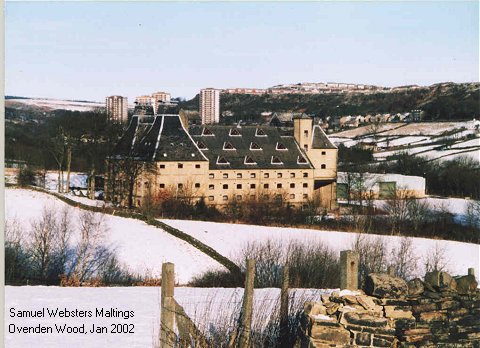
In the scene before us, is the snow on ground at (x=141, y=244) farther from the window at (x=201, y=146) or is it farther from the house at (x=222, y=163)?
the window at (x=201, y=146)

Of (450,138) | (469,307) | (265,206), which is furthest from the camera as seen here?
(450,138)

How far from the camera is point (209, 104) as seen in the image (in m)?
97.9

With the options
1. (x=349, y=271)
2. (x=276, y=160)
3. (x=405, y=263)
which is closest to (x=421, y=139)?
(x=276, y=160)

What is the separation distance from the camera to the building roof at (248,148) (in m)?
62.8

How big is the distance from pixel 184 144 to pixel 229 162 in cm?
421

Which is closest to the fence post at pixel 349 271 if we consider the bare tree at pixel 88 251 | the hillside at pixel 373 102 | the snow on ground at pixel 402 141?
the bare tree at pixel 88 251

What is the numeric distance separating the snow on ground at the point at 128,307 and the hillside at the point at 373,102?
9407cm

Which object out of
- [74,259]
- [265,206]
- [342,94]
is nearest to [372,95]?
[342,94]

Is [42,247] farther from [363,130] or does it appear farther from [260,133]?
[363,130]

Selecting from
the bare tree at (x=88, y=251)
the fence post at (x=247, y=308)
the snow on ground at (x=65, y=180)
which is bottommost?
the bare tree at (x=88, y=251)

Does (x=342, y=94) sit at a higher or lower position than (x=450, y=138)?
higher

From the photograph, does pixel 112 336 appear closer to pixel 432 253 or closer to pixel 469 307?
pixel 469 307

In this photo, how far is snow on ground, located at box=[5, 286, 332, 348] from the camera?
10.4 metres

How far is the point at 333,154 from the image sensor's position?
6769 cm
